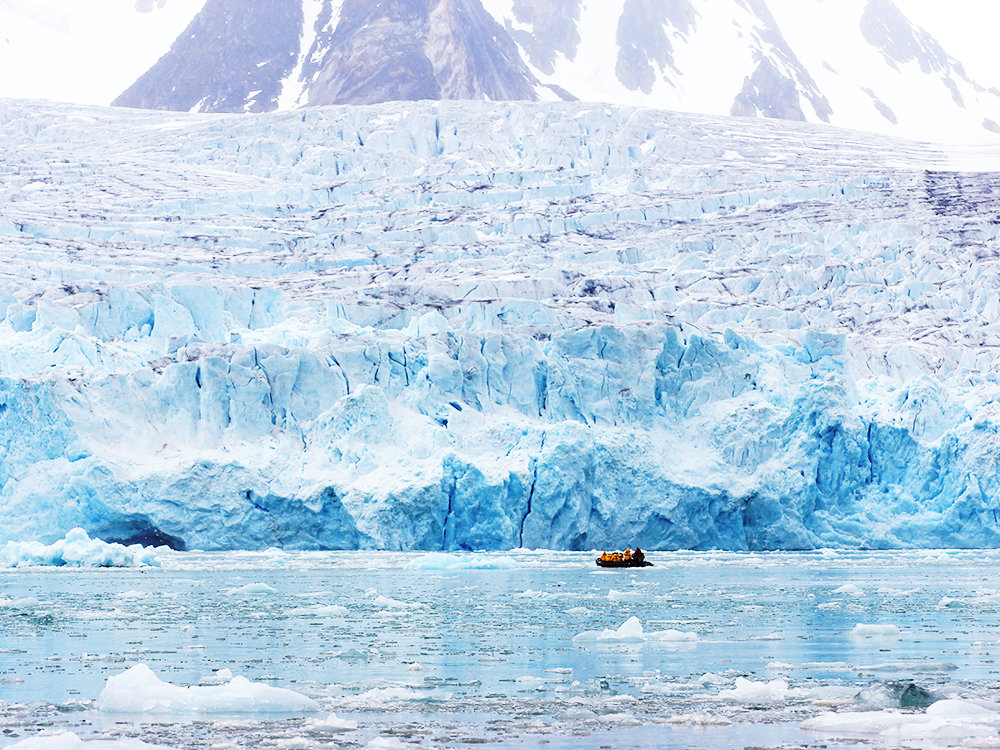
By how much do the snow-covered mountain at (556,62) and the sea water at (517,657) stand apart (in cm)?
5992

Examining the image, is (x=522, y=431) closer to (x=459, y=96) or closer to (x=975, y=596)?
(x=975, y=596)

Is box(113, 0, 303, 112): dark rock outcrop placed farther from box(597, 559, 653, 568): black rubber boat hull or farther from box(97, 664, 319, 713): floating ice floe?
box(97, 664, 319, 713): floating ice floe

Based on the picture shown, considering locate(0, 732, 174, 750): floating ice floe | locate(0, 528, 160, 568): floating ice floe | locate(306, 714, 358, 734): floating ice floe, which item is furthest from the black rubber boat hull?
locate(0, 732, 174, 750): floating ice floe

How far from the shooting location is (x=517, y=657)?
8914 mm

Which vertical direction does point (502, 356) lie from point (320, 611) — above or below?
above

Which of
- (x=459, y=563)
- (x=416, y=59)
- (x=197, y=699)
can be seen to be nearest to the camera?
(x=197, y=699)

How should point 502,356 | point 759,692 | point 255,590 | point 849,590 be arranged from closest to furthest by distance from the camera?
point 759,692 → point 849,590 → point 255,590 → point 502,356

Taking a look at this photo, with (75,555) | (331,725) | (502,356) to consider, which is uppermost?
(331,725)

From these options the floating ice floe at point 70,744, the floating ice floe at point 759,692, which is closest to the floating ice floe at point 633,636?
the floating ice floe at point 759,692

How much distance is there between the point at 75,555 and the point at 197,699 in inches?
589

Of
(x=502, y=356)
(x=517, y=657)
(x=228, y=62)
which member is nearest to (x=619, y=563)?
(x=502, y=356)

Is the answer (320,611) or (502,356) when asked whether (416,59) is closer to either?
(502,356)

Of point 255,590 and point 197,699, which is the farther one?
point 255,590

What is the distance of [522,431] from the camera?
2517 centimetres
